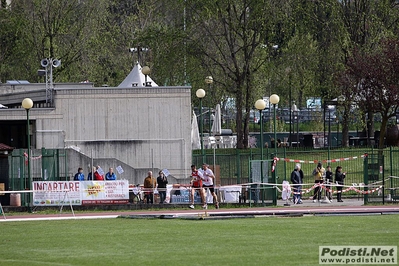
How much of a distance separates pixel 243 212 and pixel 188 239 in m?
9.21

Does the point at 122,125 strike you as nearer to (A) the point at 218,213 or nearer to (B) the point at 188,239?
(A) the point at 218,213

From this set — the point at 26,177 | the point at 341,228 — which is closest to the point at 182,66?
the point at 26,177

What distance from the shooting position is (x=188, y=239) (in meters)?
21.8

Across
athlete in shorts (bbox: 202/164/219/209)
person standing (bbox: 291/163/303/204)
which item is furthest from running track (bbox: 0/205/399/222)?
person standing (bbox: 291/163/303/204)

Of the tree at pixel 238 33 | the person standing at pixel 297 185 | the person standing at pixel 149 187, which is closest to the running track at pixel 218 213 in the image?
the person standing at pixel 297 185

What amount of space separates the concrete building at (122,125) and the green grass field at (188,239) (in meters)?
13.2

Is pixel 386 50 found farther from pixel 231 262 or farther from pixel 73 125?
pixel 231 262

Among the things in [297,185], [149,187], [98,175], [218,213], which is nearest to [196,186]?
[149,187]

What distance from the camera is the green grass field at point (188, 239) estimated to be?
18.4 meters

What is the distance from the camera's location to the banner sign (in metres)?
34.0

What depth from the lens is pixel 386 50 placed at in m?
48.3

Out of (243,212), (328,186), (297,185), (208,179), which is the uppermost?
(208,179)

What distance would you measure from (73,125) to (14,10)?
2633 centimetres

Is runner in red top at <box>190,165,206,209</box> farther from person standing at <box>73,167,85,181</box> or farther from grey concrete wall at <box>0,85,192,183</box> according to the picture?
grey concrete wall at <box>0,85,192,183</box>
